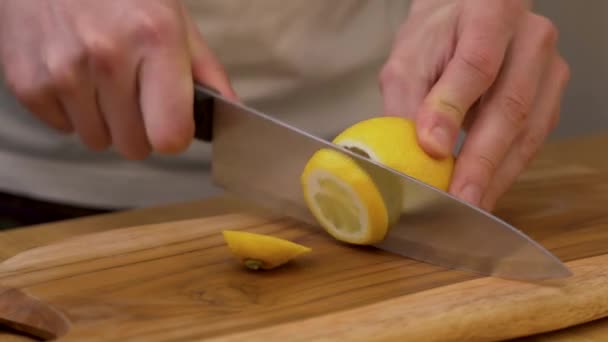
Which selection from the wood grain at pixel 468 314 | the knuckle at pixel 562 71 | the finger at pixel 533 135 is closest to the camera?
the wood grain at pixel 468 314

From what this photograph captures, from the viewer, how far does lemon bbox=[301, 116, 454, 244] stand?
44.1 inches

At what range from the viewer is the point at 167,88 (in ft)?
3.60

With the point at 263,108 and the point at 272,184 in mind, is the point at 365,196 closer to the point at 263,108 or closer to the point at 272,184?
the point at 272,184

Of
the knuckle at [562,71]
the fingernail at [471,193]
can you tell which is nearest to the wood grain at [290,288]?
the fingernail at [471,193]

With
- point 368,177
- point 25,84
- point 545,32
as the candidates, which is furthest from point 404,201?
point 25,84

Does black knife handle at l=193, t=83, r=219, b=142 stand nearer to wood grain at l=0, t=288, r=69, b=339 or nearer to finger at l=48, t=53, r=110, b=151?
finger at l=48, t=53, r=110, b=151

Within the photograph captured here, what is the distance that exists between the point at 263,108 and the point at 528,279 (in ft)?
2.35

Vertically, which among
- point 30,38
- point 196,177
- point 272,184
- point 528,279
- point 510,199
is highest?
point 30,38

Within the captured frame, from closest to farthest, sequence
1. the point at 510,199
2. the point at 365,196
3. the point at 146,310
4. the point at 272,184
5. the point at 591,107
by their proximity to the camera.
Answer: the point at 146,310 < the point at 365,196 < the point at 272,184 < the point at 510,199 < the point at 591,107

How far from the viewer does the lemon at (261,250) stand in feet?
3.51

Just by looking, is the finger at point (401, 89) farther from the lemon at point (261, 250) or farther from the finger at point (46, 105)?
the finger at point (46, 105)

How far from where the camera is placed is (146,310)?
0.99 m

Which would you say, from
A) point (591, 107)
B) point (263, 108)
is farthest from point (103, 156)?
point (591, 107)

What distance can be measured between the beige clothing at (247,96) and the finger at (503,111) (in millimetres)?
434
